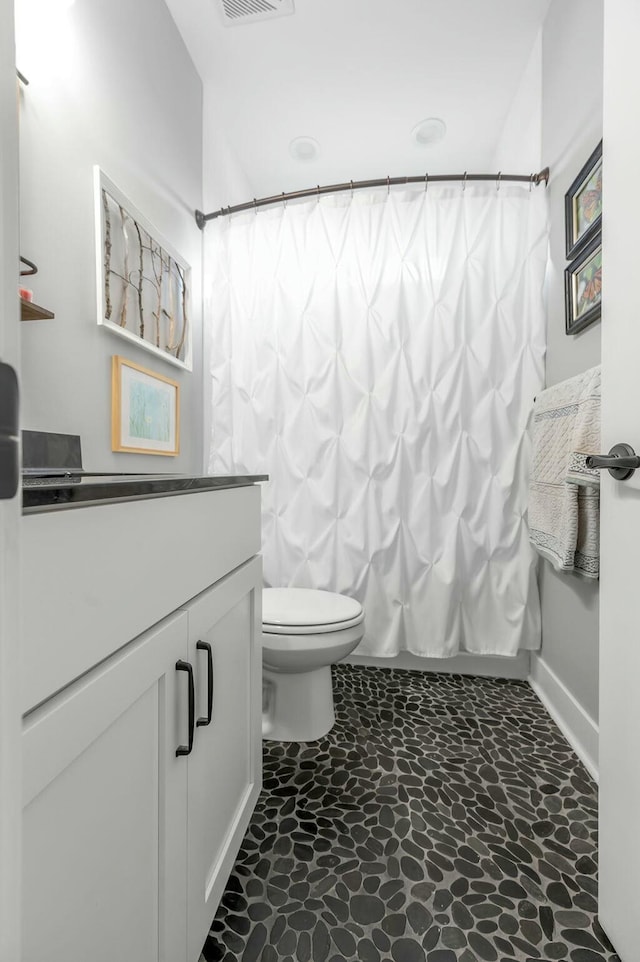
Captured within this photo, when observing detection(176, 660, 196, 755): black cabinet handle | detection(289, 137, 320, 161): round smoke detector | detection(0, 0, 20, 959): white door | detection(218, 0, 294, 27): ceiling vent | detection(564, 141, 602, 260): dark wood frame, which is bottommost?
detection(176, 660, 196, 755): black cabinet handle

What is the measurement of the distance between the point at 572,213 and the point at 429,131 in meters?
1.16

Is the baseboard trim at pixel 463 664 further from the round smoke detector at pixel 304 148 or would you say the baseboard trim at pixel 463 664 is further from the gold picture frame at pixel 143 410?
the round smoke detector at pixel 304 148

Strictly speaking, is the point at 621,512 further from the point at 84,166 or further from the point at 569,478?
the point at 84,166

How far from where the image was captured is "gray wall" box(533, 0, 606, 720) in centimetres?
137

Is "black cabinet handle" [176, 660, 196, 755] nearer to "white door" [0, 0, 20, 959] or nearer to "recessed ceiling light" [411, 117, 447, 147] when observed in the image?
"white door" [0, 0, 20, 959]

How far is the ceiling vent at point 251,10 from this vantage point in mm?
1639

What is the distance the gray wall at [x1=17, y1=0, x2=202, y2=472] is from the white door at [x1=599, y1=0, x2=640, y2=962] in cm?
122

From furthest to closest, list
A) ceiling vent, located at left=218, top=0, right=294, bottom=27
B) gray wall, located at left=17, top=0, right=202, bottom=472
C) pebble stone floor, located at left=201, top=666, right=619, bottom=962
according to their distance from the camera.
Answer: ceiling vent, located at left=218, top=0, right=294, bottom=27
gray wall, located at left=17, top=0, right=202, bottom=472
pebble stone floor, located at left=201, top=666, right=619, bottom=962

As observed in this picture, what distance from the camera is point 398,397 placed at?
1.86 m

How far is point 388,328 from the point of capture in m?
1.86

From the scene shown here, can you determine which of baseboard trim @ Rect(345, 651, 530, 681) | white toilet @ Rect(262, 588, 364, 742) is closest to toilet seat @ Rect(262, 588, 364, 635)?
white toilet @ Rect(262, 588, 364, 742)

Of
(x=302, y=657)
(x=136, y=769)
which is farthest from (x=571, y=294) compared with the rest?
(x=136, y=769)

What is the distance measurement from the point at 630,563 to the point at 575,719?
97 cm

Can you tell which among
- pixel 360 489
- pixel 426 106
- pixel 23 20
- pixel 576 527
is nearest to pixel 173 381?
pixel 360 489
